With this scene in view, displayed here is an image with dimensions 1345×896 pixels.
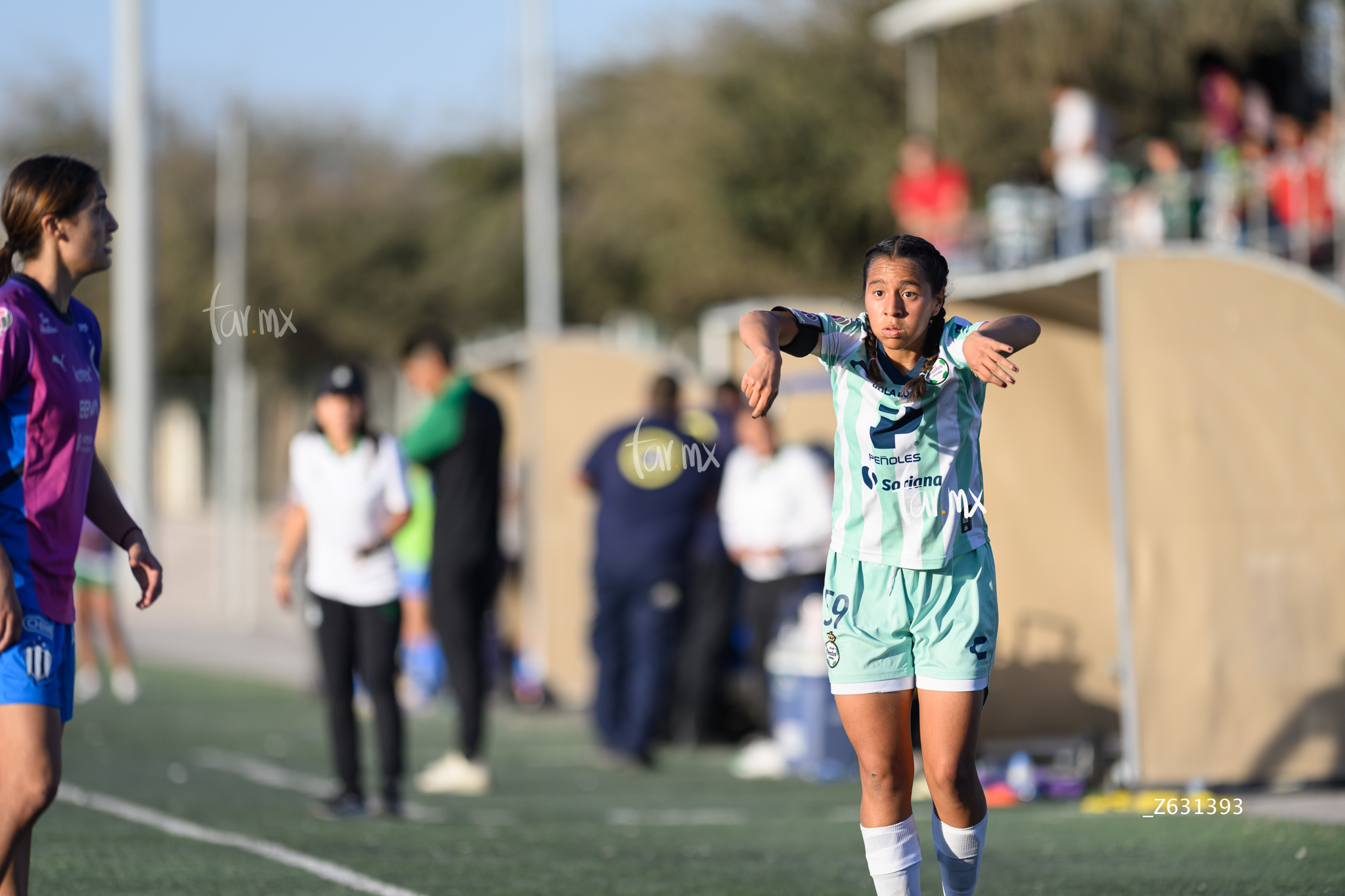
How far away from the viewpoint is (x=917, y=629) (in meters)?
4.64

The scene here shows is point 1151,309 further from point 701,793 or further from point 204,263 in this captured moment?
point 204,263

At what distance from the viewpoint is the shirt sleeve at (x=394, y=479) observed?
8.39 metres

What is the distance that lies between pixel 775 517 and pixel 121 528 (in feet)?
20.6

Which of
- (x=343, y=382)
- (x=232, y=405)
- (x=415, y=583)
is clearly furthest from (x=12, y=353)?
(x=232, y=405)

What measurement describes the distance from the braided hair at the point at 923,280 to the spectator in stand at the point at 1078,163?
11297 millimetres

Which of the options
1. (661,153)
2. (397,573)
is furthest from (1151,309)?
(661,153)

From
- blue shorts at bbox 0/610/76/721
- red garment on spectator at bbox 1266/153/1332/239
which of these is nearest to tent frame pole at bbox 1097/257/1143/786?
blue shorts at bbox 0/610/76/721

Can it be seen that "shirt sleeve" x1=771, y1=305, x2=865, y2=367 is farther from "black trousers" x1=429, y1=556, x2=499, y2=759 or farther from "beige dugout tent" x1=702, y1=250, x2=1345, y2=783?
"black trousers" x1=429, y1=556, x2=499, y2=759

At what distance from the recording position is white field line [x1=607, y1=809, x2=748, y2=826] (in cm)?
823

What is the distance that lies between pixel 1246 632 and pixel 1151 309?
1.67 metres

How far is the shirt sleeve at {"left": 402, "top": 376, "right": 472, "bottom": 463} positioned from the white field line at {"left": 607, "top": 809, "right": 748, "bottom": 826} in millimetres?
2519

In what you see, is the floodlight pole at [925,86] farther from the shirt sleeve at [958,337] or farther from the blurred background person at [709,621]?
the shirt sleeve at [958,337]

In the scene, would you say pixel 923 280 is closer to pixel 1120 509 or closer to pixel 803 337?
pixel 803 337

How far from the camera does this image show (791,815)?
27.8 feet
